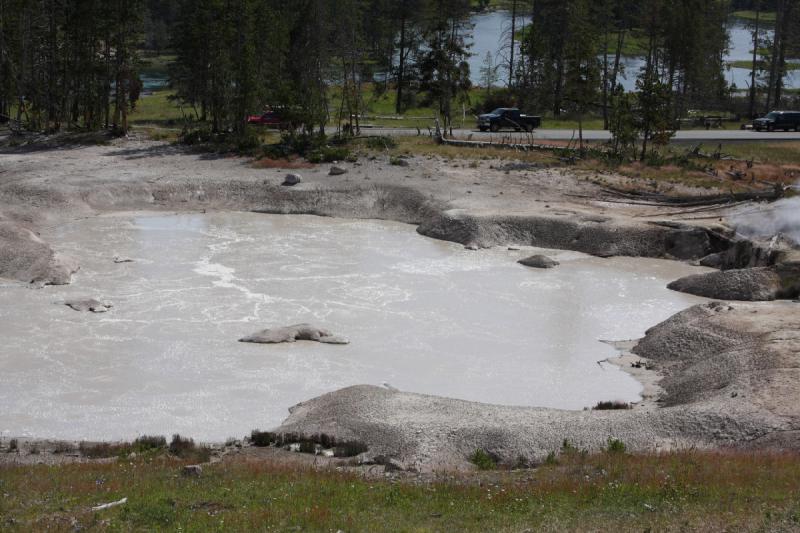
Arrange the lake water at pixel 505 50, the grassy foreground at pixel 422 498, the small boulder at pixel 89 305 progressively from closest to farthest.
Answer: the grassy foreground at pixel 422 498 → the small boulder at pixel 89 305 → the lake water at pixel 505 50

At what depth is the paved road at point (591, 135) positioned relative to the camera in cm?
6034

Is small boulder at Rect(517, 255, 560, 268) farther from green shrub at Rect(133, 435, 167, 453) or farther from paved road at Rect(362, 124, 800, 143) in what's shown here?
paved road at Rect(362, 124, 800, 143)

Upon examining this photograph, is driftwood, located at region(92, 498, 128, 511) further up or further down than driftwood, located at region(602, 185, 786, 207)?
further down

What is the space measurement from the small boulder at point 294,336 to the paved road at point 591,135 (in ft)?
109

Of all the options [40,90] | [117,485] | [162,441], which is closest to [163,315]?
[162,441]

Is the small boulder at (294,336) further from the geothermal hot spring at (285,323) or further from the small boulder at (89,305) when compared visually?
the small boulder at (89,305)

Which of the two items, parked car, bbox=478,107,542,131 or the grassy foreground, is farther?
parked car, bbox=478,107,542,131

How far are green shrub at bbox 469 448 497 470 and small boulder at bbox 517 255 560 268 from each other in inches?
759

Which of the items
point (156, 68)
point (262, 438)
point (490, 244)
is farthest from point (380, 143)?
point (156, 68)

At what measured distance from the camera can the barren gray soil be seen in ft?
61.3

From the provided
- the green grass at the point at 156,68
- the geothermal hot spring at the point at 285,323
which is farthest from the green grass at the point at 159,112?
the geothermal hot spring at the point at 285,323

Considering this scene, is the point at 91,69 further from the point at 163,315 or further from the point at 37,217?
the point at 163,315

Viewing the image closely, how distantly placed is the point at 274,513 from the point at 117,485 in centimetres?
318

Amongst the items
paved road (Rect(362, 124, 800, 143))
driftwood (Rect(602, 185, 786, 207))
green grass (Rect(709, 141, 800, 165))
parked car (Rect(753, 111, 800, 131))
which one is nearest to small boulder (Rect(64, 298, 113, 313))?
driftwood (Rect(602, 185, 786, 207))
